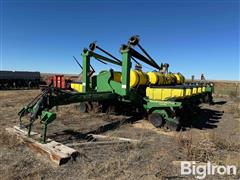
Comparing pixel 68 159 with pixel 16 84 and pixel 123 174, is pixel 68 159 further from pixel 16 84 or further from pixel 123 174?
pixel 16 84

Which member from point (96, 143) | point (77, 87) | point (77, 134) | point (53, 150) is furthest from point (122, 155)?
point (77, 87)

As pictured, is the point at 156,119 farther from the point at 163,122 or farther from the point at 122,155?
the point at 122,155

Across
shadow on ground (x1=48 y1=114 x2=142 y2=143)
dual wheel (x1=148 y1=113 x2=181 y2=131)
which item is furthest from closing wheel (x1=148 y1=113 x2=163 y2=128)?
shadow on ground (x1=48 y1=114 x2=142 y2=143)

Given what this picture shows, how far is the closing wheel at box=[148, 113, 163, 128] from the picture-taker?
8.12 meters

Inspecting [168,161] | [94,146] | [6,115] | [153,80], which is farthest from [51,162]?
[153,80]

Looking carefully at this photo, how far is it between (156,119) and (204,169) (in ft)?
11.7

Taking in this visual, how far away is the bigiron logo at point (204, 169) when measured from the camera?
452 centimetres

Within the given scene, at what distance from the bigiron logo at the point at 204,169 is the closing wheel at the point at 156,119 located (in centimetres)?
316

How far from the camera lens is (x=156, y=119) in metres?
8.21

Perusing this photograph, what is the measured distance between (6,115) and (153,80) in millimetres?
6002

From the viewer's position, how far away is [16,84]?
89.5 feet

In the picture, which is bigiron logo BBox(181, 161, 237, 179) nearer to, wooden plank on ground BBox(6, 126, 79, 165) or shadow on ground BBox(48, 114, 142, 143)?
wooden plank on ground BBox(6, 126, 79, 165)

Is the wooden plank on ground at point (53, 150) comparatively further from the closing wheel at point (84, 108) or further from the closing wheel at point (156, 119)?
the closing wheel at point (84, 108)

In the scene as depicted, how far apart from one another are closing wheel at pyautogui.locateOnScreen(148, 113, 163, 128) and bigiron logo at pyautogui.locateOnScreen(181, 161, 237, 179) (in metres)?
3.16
